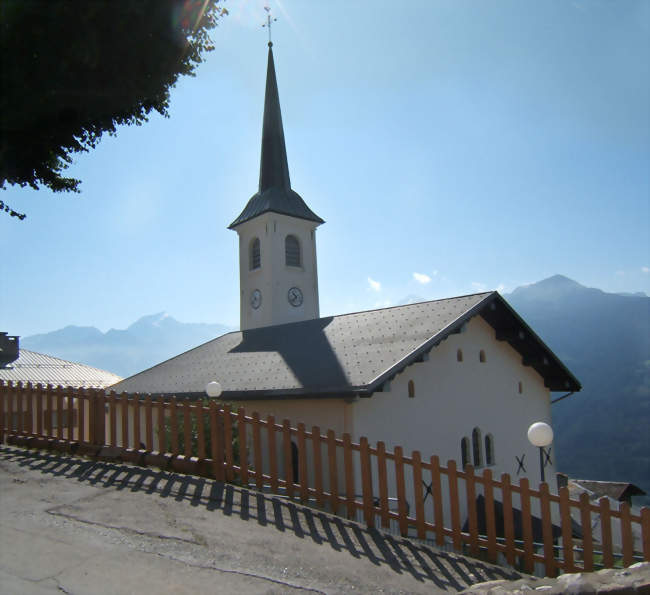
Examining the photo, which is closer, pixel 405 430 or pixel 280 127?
pixel 405 430

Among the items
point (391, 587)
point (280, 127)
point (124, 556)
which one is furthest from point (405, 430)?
point (280, 127)

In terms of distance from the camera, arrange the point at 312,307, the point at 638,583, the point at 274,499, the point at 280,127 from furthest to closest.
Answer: the point at 280,127 → the point at 312,307 → the point at 274,499 → the point at 638,583

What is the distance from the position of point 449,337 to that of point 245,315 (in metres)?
14.5

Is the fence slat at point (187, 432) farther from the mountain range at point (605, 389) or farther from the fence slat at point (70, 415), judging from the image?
the mountain range at point (605, 389)

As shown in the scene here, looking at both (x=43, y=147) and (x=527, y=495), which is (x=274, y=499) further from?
(x=43, y=147)

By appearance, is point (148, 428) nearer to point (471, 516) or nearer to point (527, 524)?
point (471, 516)

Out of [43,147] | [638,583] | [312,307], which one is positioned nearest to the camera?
[638,583]

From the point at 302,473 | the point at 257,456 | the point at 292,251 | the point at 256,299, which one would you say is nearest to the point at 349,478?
the point at 302,473

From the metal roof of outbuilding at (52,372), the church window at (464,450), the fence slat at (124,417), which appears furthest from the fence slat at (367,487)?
the metal roof of outbuilding at (52,372)

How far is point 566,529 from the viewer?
6.74 m

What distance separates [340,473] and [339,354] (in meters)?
3.08

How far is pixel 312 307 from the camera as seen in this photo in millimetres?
26453

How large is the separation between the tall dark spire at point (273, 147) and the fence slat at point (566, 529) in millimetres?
23062

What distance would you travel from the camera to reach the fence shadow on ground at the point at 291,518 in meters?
6.29
